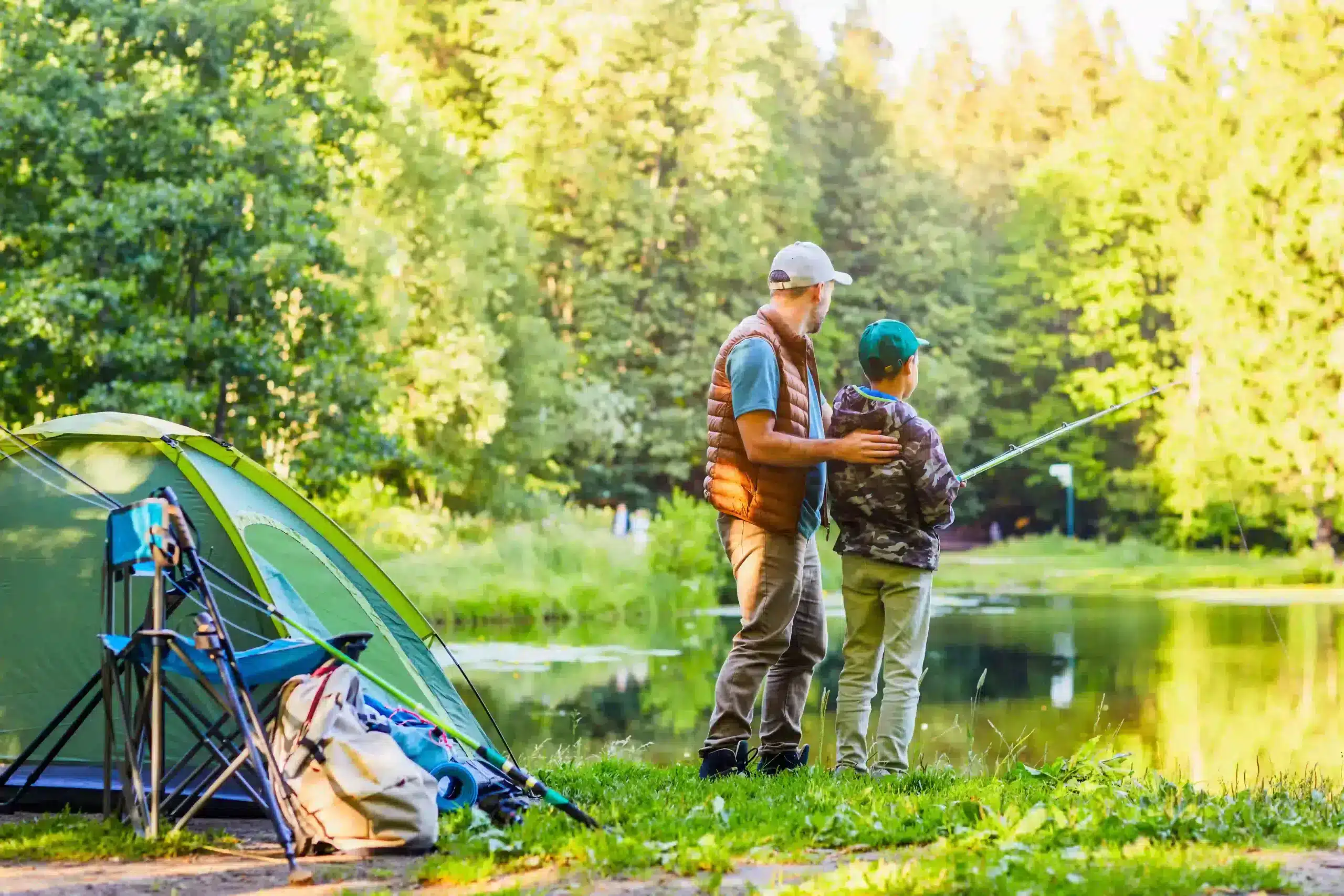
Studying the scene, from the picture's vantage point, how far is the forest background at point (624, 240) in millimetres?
14695

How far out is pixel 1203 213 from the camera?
93.0ft

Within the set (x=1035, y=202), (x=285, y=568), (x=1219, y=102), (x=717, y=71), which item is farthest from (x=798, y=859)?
(x=1035, y=202)

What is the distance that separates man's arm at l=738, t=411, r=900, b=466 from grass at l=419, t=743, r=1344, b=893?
961 millimetres

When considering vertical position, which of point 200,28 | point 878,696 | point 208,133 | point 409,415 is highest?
point 200,28

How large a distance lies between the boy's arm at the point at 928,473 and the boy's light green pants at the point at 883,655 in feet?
0.66

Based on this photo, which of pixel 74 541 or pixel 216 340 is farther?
pixel 216 340

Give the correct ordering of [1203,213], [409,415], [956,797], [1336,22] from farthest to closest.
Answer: [1203,213] → [1336,22] → [409,415] → [956,797]

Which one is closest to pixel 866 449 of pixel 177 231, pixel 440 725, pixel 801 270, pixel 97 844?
pixel 801 270

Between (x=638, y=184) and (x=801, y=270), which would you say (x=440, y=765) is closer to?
(x=801, y=270)

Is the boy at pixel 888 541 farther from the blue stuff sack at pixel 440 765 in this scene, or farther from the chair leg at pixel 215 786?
the chair leg at pixel 215 786

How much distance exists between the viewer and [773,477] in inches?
201

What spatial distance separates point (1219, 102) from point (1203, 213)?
257 centimetres

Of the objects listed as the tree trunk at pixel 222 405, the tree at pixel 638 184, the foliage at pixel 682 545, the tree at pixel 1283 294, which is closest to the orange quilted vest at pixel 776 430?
the tree trunk at pixel 222 405

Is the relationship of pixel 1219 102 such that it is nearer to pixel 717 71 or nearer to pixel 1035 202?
pixel 1035 202
